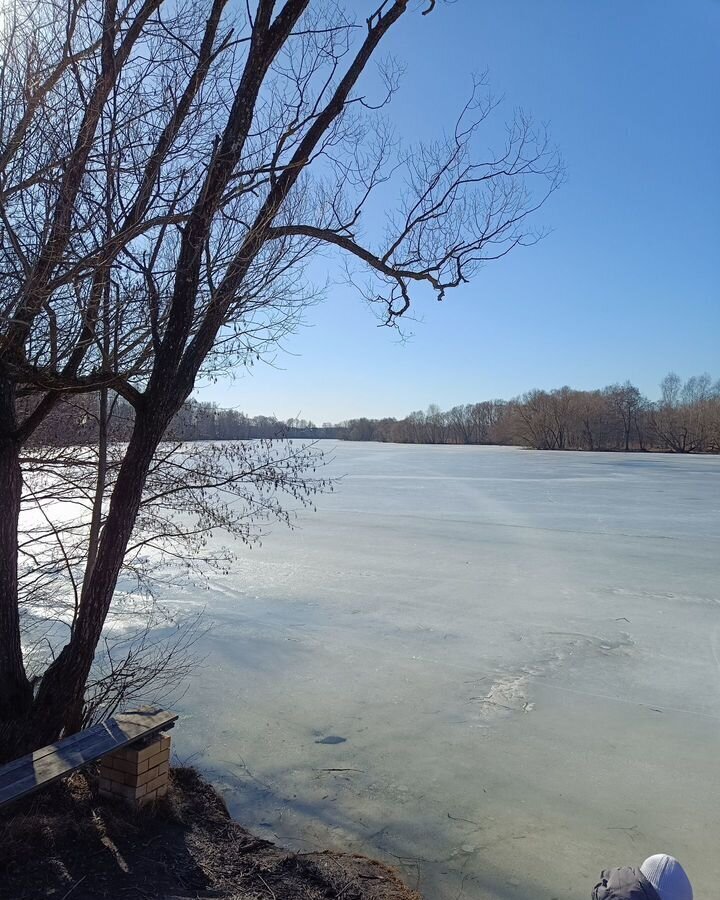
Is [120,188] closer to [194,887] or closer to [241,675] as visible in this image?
[194,887]

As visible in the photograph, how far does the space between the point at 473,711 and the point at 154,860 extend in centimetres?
229

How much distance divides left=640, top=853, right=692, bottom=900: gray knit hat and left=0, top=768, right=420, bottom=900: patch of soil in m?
1.20

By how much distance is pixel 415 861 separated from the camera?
2.96 metres

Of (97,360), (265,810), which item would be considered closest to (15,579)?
(97,360)

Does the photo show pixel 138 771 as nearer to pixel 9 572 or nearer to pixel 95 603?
pixel 95 603

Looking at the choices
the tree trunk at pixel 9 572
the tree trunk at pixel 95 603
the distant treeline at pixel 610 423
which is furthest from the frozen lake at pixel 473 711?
the distant treeline at pixel 610 423

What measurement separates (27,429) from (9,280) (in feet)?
3.53

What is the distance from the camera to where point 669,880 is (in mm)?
1746

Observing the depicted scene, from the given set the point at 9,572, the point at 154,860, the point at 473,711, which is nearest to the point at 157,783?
the point at 154,860

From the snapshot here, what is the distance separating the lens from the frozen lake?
122 inches

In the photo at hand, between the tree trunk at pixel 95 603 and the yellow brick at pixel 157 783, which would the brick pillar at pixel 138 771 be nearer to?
the yellow brick at pixel 157 783

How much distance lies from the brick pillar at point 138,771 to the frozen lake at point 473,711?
0.45 metres

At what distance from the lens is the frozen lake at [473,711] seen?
10.2 ft

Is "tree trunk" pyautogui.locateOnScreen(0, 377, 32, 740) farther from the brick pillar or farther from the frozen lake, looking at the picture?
the frozen lake
